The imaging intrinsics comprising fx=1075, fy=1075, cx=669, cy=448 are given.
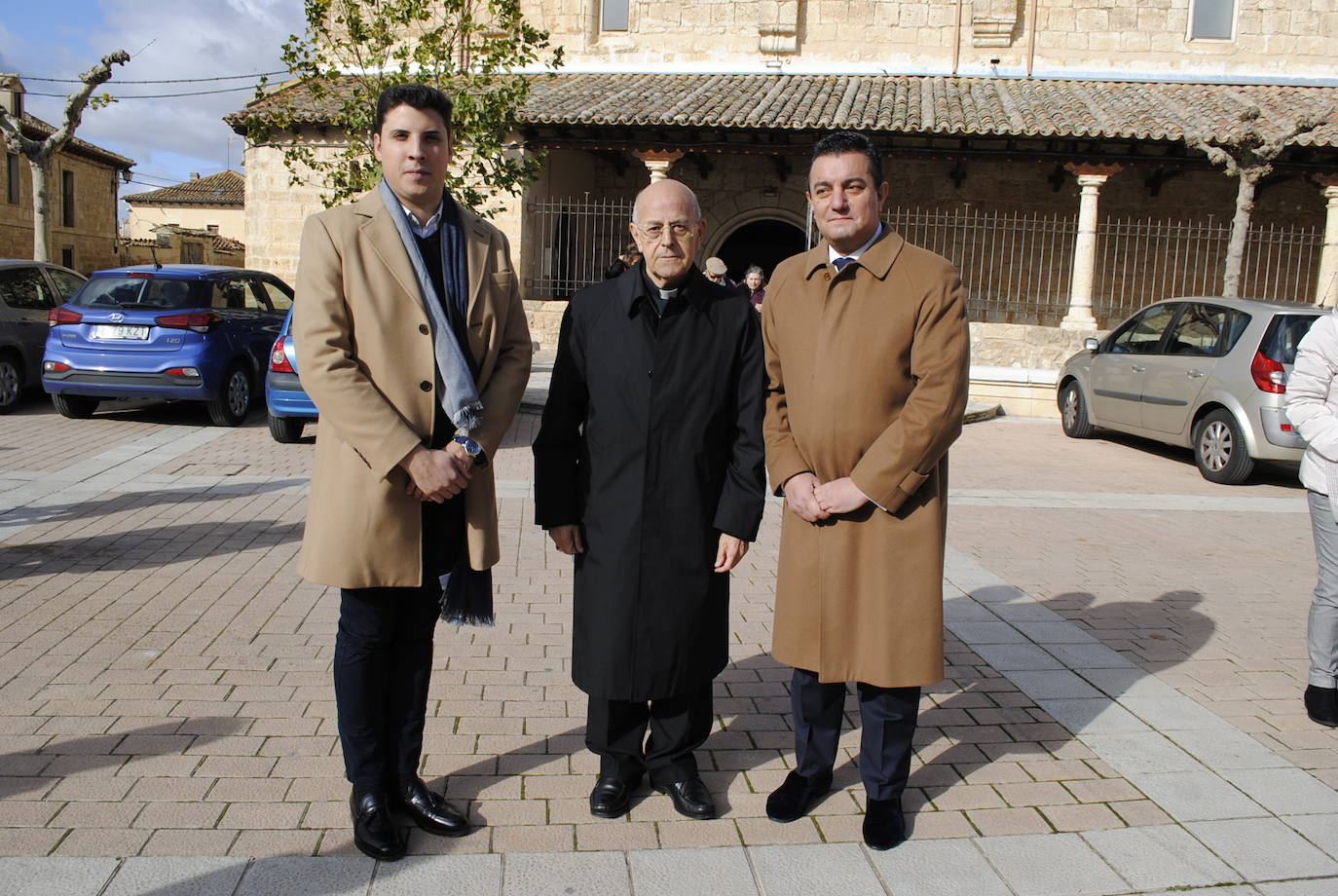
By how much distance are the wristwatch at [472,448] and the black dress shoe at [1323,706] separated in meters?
3.21

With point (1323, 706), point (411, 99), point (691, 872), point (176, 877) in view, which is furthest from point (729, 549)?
point (1323, 706)

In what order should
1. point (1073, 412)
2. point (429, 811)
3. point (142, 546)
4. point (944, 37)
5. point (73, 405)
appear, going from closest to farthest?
point (429, 811) → point (142, 546) → point (73, 405) → point (1073, 412) → point (944, 37)

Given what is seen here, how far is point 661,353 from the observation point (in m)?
2.98

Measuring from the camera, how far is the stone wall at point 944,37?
19.6 m

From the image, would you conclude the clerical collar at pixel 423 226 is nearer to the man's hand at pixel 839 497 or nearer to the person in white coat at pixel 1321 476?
the man's hand at pixel 839 497

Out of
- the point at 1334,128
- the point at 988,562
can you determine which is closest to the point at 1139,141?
the point at 1334,128

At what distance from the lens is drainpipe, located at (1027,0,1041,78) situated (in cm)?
1992

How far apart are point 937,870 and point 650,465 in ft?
4.32

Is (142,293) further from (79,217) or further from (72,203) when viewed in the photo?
(79,217)

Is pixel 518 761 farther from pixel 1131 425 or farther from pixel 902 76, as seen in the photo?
pixel 902 76

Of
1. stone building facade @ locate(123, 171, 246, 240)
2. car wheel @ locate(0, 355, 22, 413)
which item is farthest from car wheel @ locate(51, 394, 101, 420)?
stone building facade @ locate(123, 171, 246, 240)

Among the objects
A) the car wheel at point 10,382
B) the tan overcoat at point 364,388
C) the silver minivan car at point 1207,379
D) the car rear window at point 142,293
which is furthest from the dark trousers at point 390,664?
the car wheel at point 10,382

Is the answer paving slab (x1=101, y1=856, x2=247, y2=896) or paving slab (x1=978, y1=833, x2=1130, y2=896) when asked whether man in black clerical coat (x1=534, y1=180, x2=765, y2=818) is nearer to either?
paving slab (x1=978, y1=833, x2=1130, y2=896)

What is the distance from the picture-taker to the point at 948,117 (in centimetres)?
1709
